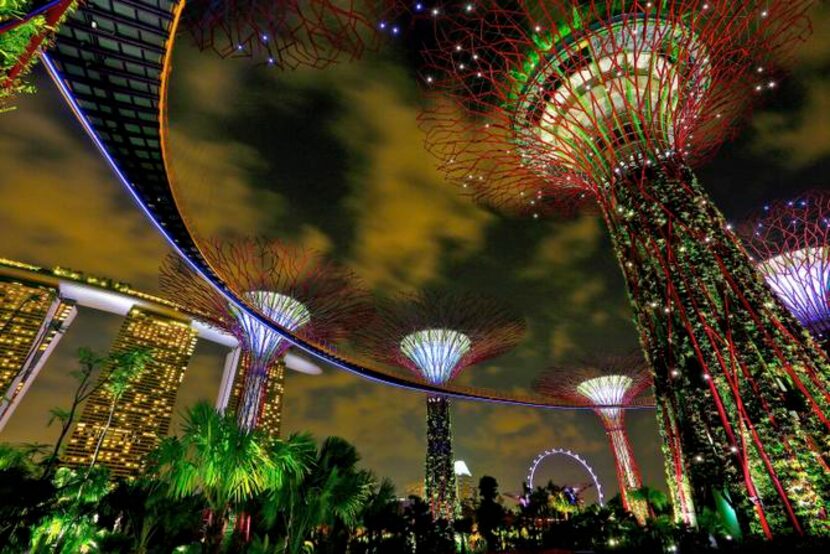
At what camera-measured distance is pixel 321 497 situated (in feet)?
27.2

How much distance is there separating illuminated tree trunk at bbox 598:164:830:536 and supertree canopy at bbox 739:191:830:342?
34.5 feet

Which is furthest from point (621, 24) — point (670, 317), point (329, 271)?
point (329, 271)

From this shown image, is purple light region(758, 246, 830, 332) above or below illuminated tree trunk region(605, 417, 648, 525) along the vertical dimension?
above

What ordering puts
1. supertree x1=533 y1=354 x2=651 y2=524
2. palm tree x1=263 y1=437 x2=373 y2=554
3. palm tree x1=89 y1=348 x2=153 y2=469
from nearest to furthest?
palm tree x1=263 y1=437 x2=373 y2=554
palm tree x1=89 y1=348 x2=153 y2=469
supertree x1=533 y1=354 x2=651 y2=524

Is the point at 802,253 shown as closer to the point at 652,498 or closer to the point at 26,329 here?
the point at 652,498

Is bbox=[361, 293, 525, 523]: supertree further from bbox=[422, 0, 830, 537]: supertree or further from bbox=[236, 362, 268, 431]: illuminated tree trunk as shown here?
bbox=[422, 0, 830, 537]: supertree

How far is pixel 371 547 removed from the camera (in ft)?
38.2

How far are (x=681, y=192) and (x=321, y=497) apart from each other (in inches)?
392

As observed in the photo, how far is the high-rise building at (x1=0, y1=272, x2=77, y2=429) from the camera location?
39.3 meters

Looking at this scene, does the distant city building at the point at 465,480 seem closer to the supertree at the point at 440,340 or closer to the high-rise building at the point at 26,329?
the supertree at the point at 440,340

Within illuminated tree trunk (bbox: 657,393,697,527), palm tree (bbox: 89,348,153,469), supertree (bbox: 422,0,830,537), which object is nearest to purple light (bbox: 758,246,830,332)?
supertree (bbox: 422,0,830,537)

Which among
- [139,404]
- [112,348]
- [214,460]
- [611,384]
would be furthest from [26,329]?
[611,384]

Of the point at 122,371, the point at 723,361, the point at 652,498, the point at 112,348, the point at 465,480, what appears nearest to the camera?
the point at 723,361

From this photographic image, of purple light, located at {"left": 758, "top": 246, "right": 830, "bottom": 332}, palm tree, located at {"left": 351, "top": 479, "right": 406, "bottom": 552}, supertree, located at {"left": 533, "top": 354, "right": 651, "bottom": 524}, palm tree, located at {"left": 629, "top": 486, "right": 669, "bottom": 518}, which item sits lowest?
palm tree, located at {"left": 351, "top": 479, "right": 406, "bottom": 552}
